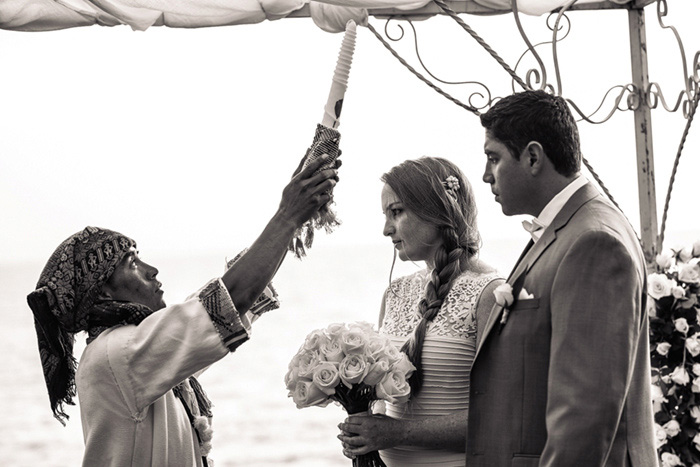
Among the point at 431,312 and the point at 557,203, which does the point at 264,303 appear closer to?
the point at 431,312

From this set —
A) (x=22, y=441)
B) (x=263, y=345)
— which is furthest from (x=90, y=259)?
(x=263, y=345)

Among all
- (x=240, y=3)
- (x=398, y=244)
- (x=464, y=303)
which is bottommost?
(x=464, y=303)

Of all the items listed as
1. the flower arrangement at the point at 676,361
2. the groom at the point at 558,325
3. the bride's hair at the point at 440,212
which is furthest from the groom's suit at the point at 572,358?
the flower arrangement at the point at 676,361

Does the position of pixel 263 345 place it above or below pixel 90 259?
below

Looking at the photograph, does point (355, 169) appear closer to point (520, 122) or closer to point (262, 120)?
point (262, 120)

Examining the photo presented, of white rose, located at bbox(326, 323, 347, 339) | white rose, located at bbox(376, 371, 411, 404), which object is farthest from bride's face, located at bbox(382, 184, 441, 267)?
white rose, located at bbox(376, 371, 411, 404)

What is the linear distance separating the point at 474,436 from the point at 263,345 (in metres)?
26.6

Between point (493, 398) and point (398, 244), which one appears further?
point (398, 244)

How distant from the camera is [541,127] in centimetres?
253

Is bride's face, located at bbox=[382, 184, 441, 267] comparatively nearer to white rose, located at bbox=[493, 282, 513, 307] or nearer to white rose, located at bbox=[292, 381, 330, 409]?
white rose, located at bbox=[292, 381, 330, 409]

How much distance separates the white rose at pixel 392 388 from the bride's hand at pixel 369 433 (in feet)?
0.37

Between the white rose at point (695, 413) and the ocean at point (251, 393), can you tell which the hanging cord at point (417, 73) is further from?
the ocean at point (251, 393)

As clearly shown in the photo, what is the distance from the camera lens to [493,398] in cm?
256

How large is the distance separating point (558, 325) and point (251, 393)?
21.3m
